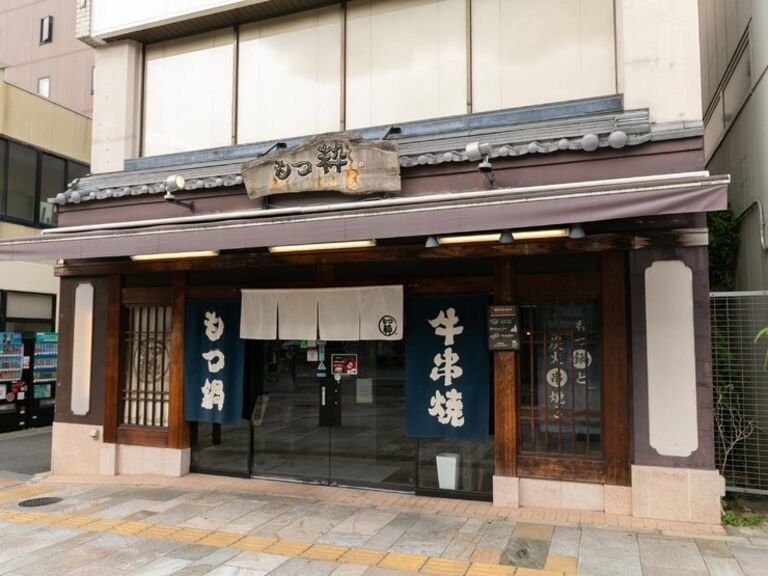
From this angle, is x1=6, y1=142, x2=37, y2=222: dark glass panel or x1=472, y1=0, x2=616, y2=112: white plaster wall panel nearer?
x1=472, y1=0, x2=616, y2=112: white plaster wall panel

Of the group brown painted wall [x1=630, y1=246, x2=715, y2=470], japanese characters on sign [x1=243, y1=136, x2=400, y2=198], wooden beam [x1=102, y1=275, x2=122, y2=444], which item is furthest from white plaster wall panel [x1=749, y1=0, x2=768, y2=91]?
wooden beam [x1=102, y1=275, x2=122, y2=444]

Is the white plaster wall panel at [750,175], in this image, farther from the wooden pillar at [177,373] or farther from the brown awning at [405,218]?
the wooden pillar at [177,373]

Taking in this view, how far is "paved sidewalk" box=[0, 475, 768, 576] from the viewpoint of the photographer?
5727 millimetres

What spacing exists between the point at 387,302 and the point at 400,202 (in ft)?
5.19

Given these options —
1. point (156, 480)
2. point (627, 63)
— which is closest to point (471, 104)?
point (627, 63)

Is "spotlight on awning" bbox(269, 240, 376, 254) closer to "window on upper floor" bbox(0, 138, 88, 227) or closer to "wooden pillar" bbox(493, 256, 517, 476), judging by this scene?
"wooden pillar" bbox(493, 256, 517, 476)

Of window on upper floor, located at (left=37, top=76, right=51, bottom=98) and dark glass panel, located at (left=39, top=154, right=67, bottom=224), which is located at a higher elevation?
window on upper floor, located at (left=37, top=76, right=51, bottom=98)

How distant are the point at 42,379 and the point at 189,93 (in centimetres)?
895

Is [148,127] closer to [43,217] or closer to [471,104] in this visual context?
[471,104]

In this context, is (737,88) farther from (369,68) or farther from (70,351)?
(70,351)

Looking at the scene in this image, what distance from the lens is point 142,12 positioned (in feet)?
32.7

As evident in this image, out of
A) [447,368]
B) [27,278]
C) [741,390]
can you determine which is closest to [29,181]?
[27,278]

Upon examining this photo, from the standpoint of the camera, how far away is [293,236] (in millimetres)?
6949

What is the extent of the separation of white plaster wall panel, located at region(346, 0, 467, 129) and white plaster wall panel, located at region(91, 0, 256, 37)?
6.01 ft
